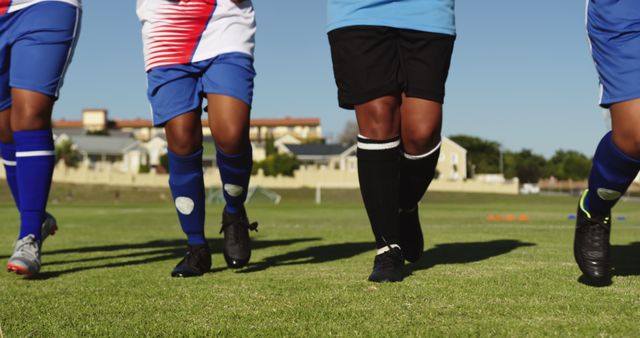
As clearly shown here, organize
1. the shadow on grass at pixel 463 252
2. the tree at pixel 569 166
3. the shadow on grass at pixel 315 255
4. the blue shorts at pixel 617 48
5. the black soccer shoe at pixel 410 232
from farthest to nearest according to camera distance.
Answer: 1. the tree at pixel 569 166
2. the shadow on grass at pixel 315 255
3. the shadow on grass at pixel 463 252
4. the black soccer shoe at pixel 410 232
5. the blue shorts at pixel 617 48

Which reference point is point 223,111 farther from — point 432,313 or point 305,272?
A: point 432,313

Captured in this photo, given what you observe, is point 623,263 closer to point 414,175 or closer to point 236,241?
point 414,175

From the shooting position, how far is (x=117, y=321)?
8.27 feet

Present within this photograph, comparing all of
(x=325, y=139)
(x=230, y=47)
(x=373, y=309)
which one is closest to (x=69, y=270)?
(x=230, y=47)

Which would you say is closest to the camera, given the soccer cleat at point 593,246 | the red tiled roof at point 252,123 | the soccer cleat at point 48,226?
the soccer cleat at point 593,246

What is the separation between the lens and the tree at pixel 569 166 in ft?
362

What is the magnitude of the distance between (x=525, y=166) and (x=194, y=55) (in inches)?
4723

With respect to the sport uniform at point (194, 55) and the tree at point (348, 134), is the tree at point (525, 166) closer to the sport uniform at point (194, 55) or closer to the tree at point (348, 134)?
the tree at point (348, 134)

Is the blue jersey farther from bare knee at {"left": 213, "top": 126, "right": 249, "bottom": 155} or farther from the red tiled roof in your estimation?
the red tiled roof

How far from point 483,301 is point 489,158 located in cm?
12066

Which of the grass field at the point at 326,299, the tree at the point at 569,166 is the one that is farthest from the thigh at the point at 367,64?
the tree at the point at 569,166

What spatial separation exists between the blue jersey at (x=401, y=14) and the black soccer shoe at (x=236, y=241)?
1290mm

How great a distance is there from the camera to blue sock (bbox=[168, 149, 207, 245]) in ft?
14.4

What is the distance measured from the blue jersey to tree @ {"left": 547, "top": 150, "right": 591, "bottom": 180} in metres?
108
